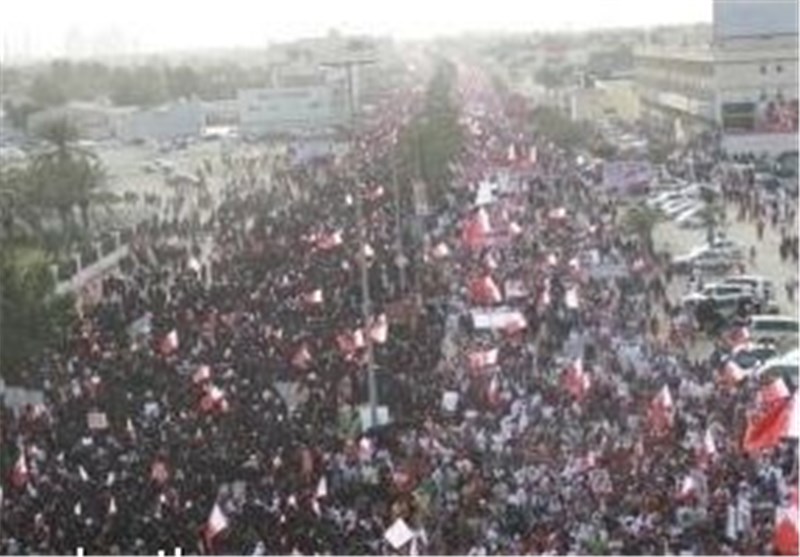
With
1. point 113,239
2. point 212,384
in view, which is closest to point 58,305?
point 212,384

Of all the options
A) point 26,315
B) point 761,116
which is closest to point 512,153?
point 761,116

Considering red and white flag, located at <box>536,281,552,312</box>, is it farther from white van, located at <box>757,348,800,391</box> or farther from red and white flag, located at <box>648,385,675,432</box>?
red and white flag, located at <box>648,385,675,432</box>

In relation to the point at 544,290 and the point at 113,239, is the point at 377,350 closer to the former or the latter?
the point at 544,290

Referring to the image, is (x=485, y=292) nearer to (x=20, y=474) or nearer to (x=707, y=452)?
(x=707, y=452)

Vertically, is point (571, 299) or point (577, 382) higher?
point (577, 382)

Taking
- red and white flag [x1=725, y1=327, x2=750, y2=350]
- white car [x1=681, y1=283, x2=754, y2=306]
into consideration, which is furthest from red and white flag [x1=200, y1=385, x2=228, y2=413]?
white car [x1=681, y1=283, x2=754, y2=306]

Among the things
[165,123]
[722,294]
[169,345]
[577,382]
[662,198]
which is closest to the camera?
[577,382]

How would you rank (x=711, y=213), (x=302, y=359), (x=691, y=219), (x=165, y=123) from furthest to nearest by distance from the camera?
(x=165, y=123) < (x=691, y=219) < (x=711, y=213) < (x=302, y=359)
